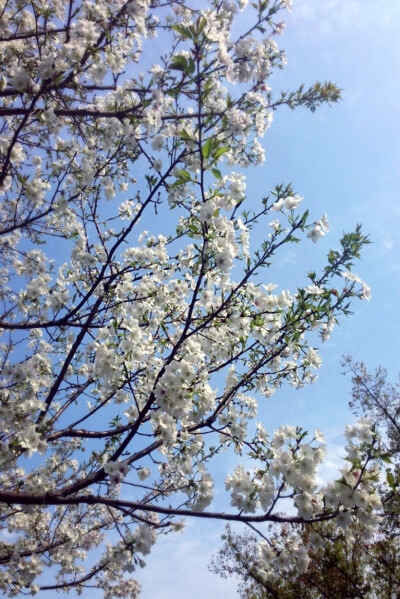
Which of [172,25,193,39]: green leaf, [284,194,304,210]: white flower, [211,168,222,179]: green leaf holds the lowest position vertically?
[211,168,222,179]: green leaf

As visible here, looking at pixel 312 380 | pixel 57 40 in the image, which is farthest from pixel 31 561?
pixel 57 40

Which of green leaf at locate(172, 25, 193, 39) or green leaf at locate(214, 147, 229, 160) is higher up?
green leaf at locate(172, 25, 193, 39)

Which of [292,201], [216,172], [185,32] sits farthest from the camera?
[292,201]

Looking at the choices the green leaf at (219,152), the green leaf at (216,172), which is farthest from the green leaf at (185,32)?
the green leaf at (216,172)

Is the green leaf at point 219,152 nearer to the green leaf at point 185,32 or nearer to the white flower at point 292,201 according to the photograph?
the green leaf at point 185,32

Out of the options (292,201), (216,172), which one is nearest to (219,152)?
(216,172)

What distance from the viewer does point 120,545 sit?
3672 millimetres

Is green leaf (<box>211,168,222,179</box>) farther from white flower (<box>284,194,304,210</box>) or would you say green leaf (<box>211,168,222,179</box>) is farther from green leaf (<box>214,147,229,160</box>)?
white flower (<box>284,194,304,210</box>)

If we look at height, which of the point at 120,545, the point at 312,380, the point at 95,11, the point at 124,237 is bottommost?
the point at 120,545

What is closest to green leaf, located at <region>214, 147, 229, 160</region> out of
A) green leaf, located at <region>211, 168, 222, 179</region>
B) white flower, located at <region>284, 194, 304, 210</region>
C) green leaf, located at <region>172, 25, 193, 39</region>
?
green leaf, located at <region>211, 168, 222, 179</region>

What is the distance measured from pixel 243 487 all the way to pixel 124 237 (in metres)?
2.62

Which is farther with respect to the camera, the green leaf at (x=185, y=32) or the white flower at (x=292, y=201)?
the white flower at (x=292, y=201)

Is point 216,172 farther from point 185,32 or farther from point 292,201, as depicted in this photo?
point 292,201

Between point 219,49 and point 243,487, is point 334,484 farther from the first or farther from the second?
point 219,49
